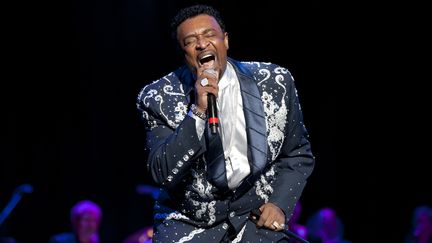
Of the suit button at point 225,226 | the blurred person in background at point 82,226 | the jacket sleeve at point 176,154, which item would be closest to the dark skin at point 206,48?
the suit button at point 225,226

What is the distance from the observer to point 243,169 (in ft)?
9.30

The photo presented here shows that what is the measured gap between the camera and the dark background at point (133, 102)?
7301 mm

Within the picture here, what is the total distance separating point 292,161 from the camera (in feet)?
10.0

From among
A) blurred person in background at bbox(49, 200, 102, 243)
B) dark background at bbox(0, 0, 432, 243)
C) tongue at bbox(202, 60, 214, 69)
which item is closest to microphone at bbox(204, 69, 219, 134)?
tongue at bbox(202, 60, 214, 69)

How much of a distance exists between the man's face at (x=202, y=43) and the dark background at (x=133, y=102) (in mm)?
4199

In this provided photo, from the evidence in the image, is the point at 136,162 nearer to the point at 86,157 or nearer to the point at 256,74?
the point at 86,157

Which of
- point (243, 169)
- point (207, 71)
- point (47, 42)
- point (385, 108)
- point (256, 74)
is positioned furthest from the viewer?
point (385, 108)

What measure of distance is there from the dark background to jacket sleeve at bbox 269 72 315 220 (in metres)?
4.23

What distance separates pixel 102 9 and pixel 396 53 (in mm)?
3330

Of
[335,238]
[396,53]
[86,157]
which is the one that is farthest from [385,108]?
[86,157]

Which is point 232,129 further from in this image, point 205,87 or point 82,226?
point 82,226

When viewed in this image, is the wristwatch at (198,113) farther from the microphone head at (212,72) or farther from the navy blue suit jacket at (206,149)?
the microphone head at (212,72)

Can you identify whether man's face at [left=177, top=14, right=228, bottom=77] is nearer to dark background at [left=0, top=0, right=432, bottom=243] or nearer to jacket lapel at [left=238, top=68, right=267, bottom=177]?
jacket lapel at [left=238, top=68, right=267, bottom=177]

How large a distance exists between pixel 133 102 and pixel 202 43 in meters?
4.80
